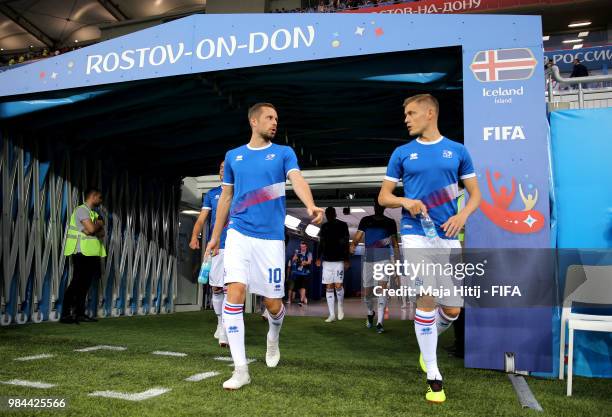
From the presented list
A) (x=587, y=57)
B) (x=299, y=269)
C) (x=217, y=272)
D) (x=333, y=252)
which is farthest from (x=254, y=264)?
(x=587, y=57)

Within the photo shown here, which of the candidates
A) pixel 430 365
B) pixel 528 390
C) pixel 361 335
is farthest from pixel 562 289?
pixel 361 335

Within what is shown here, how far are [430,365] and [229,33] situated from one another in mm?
3882

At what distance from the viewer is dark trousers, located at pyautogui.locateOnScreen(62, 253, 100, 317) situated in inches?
296

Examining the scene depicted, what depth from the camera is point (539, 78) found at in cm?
429

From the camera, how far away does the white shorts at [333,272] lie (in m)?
9.14

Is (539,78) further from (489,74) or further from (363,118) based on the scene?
(363,118)

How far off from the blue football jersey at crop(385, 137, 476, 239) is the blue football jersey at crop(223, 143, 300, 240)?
85 centimetres

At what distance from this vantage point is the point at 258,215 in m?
3.62

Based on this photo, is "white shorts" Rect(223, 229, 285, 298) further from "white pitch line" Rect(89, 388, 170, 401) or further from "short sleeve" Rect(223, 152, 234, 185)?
"white pitch line" Rect(89, 388, 170, 401)

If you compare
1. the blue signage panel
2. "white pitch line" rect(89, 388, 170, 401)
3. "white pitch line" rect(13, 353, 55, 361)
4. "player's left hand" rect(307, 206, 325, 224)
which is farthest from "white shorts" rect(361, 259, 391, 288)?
the blue signage panel

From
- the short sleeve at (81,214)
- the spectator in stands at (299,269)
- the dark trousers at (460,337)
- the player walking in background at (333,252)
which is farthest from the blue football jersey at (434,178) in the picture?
the spectator in stands at (299,269)

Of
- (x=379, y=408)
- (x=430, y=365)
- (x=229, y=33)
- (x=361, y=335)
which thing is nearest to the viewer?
Answer: (x=379, y=408)

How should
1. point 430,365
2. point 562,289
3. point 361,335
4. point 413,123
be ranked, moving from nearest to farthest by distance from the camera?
point 430,365, point 413,123, point 562,289, point 361,335

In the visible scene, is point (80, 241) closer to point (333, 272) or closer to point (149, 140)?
point (149, 140)
